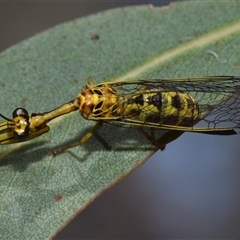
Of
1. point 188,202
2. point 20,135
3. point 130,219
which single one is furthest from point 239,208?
point 20,135

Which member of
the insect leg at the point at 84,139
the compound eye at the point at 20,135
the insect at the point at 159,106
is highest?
the insect at the point at 159,106

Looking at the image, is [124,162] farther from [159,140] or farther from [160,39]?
[160,39]

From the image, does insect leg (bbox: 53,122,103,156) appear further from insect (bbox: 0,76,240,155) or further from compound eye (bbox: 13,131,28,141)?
compound eye (bbox: 13,131,28,141)

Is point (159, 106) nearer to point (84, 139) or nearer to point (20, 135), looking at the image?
point (84, 139)

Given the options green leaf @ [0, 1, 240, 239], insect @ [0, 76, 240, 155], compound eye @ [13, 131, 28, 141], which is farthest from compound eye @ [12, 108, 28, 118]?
green leaf @ [0, 1, 240, 239]

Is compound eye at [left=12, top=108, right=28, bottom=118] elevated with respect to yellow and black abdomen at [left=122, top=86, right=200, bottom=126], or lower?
lower

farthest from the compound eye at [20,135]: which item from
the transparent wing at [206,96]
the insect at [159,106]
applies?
the transparent wing at [206,96]

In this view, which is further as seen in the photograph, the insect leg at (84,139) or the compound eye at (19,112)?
the insect leg at (84,139)

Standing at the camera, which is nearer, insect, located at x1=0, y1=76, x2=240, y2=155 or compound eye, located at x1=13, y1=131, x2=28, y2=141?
compound eye, located at x1=13, y1=131, x2=28, y2=141

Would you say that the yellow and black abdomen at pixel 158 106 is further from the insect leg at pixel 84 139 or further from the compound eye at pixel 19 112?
the compound eye at pixel 19 112
